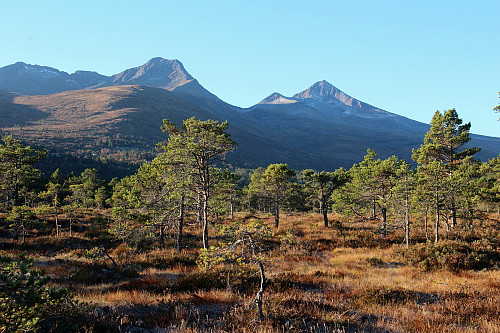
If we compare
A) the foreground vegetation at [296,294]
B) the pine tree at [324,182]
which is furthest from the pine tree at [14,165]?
the pine tree at [324,182]

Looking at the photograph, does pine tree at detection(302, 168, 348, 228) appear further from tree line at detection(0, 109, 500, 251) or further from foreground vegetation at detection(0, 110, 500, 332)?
foreground vegetation at detection(0, 110, 500, 332)

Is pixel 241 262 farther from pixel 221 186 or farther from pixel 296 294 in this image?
pixel 221 186

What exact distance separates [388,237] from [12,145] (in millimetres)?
34797

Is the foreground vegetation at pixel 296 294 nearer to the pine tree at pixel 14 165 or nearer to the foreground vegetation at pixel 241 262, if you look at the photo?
the foreground vegetation at pixel 241 262

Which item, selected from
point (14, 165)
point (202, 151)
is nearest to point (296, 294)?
point (202, 151)

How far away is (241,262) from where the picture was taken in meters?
5.14

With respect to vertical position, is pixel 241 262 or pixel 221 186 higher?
pixel 221 186

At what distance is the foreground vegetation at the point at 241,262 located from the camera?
517 centimetres

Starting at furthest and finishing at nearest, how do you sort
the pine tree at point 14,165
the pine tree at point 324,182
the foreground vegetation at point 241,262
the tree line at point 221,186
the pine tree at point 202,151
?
the pine tree at point 324,182 < the pine tree at point 14,165 < the tree line at point 221,186 < the pine tree at point 202,151 < the foreground vegetation at point 241,262

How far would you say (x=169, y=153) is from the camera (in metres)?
12.9

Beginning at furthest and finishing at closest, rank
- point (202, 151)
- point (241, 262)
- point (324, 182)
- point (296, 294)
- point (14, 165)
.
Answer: point (324, 182) → point (14, 165) → point (202, 151) → point (296, 294) → point (241, 262)

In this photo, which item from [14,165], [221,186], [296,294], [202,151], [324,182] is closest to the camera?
[296,294]

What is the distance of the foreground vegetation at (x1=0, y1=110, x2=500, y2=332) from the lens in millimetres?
5168

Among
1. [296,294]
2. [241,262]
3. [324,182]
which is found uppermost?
[324,182]
